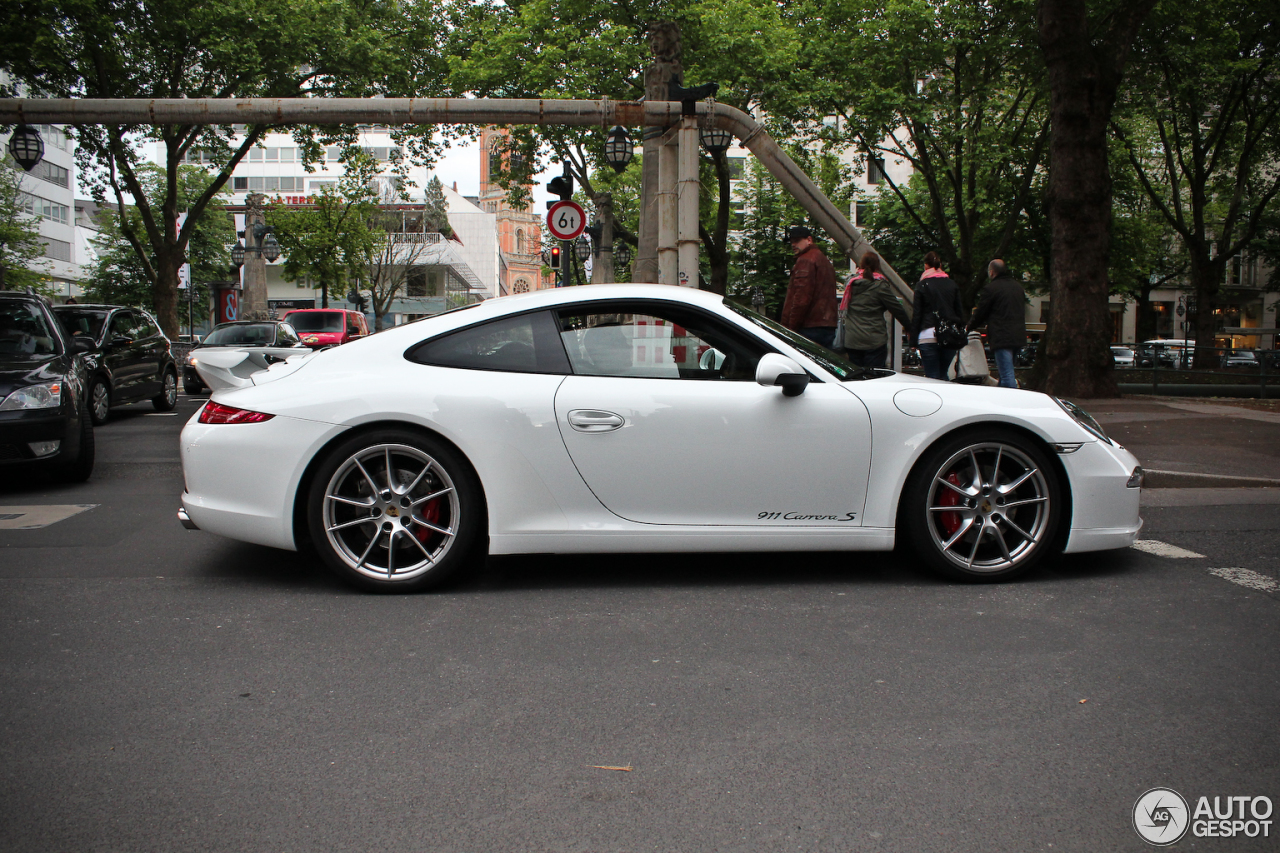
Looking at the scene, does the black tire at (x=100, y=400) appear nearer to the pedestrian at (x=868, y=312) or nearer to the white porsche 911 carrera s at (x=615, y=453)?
the pedestrian at (x=868, y=312)

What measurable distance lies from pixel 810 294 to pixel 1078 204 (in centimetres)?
717

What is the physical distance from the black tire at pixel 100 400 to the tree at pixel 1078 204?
41.0 feet

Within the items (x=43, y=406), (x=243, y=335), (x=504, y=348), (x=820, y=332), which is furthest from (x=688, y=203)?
Answer: (x=504, y=348)

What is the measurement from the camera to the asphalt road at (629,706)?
2.42 meters

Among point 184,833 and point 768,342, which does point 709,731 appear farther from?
point 768,342

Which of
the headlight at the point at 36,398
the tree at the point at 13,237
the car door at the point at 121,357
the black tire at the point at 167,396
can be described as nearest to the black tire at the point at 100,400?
the car door at the point at 121,357

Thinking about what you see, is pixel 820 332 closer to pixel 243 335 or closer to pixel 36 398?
pixel 36 398

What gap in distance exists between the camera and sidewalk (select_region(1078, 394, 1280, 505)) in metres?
7.58

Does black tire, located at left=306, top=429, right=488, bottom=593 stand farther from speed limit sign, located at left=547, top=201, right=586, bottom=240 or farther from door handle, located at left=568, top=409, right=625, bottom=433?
speed limit sign, located at left=547, top=201, right=586, bottom=240

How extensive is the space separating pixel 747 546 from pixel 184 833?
8.81 ft

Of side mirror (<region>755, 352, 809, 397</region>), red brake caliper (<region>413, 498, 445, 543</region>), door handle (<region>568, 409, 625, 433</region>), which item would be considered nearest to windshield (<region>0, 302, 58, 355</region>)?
red brake caliper (<region>413, 498, 445, 543</region>)

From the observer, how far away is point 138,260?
57.9 meters

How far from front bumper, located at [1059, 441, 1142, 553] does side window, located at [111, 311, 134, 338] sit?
41.6ft

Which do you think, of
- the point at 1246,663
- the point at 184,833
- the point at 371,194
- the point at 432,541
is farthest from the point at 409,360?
the point at 371,194
